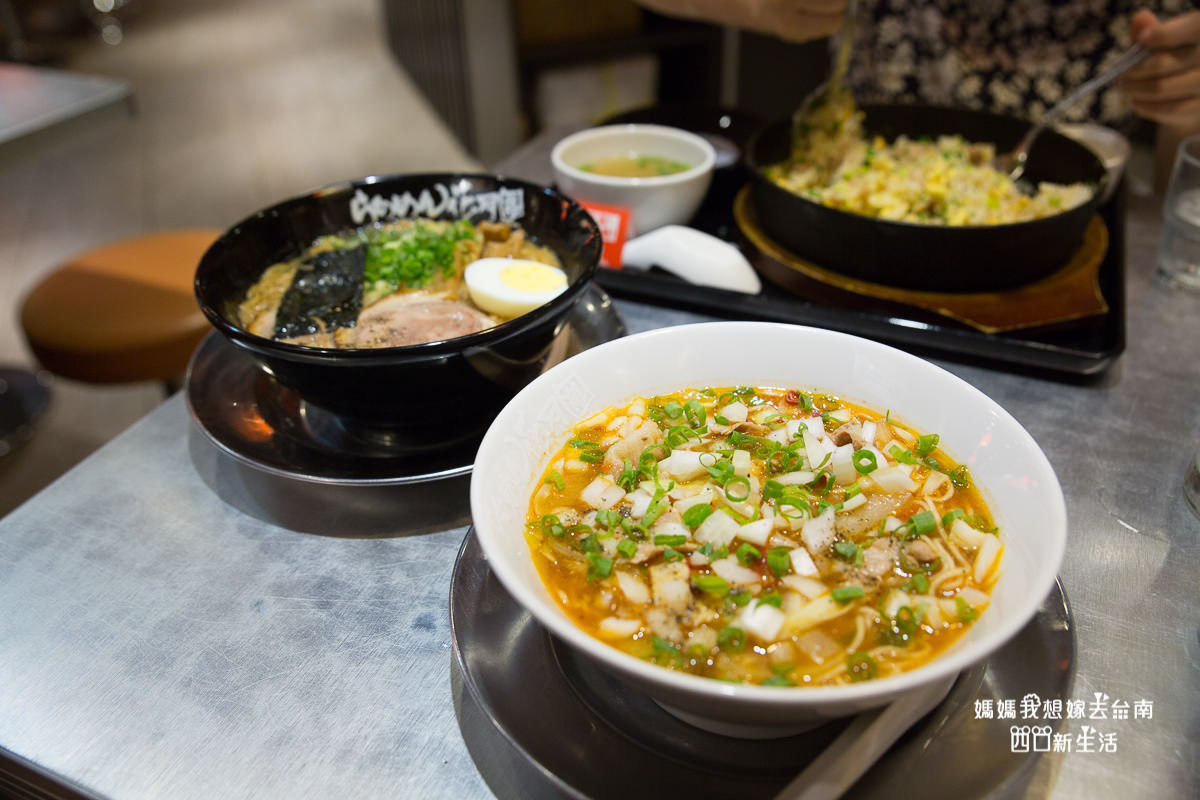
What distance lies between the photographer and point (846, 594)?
0.96m

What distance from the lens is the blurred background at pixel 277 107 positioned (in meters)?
4.04

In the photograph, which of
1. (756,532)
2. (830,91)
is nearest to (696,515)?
(756,532)

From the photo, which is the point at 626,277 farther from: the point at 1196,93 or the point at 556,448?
the point at 1196,93

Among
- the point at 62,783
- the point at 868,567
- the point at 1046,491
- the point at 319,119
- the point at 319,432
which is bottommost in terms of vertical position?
the point at 319,119

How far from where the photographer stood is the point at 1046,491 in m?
0.97

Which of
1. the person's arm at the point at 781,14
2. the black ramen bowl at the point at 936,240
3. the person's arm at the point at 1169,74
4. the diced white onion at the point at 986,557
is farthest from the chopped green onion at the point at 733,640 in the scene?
the person's arm at the point at 1169,74

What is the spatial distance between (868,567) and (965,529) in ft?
0.48

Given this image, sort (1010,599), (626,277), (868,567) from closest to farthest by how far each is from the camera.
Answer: (1010,599)
(868,567)
(626,277)

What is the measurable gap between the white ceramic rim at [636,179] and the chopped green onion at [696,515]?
133cm

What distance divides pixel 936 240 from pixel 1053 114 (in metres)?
0.82

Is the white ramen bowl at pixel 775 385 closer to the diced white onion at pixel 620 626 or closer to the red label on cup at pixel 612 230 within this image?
the diced white onion at pixel 620 626

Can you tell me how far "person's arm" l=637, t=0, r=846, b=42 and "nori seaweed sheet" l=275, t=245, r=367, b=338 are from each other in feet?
4.93

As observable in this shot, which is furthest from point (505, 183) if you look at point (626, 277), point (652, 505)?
point (652, 505)

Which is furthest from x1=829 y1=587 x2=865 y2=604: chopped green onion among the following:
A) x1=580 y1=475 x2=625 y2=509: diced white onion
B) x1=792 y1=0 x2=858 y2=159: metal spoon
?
x1=792 y1=0 x2=858 y2=159: metal spoon
